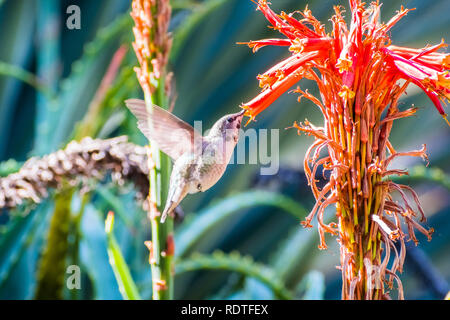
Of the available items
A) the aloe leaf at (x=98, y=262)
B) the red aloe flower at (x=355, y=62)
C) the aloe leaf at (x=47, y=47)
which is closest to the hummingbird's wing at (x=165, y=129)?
the red aloe flower at (x=355, y=62)

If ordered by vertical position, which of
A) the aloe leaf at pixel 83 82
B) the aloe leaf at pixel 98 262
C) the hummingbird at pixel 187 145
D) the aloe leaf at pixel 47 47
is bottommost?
the aloe leaf at pixel 98 262

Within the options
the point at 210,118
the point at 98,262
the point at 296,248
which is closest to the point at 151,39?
the point at 98,262

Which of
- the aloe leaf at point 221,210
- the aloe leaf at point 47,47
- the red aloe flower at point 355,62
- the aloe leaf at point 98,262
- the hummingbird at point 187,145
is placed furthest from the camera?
the aloe leaf at point 47,47

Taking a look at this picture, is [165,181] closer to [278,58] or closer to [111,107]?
[111,107]

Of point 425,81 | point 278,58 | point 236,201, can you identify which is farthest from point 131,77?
point 425,81

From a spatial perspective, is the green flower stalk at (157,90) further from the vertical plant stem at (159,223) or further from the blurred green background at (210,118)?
the blurred green background at (210,118)

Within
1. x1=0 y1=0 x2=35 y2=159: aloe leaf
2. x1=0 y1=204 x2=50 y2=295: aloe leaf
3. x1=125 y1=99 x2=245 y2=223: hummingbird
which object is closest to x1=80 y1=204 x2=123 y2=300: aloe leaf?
x1=0 y1=204 x2=50 y2=295: aloe leaf
